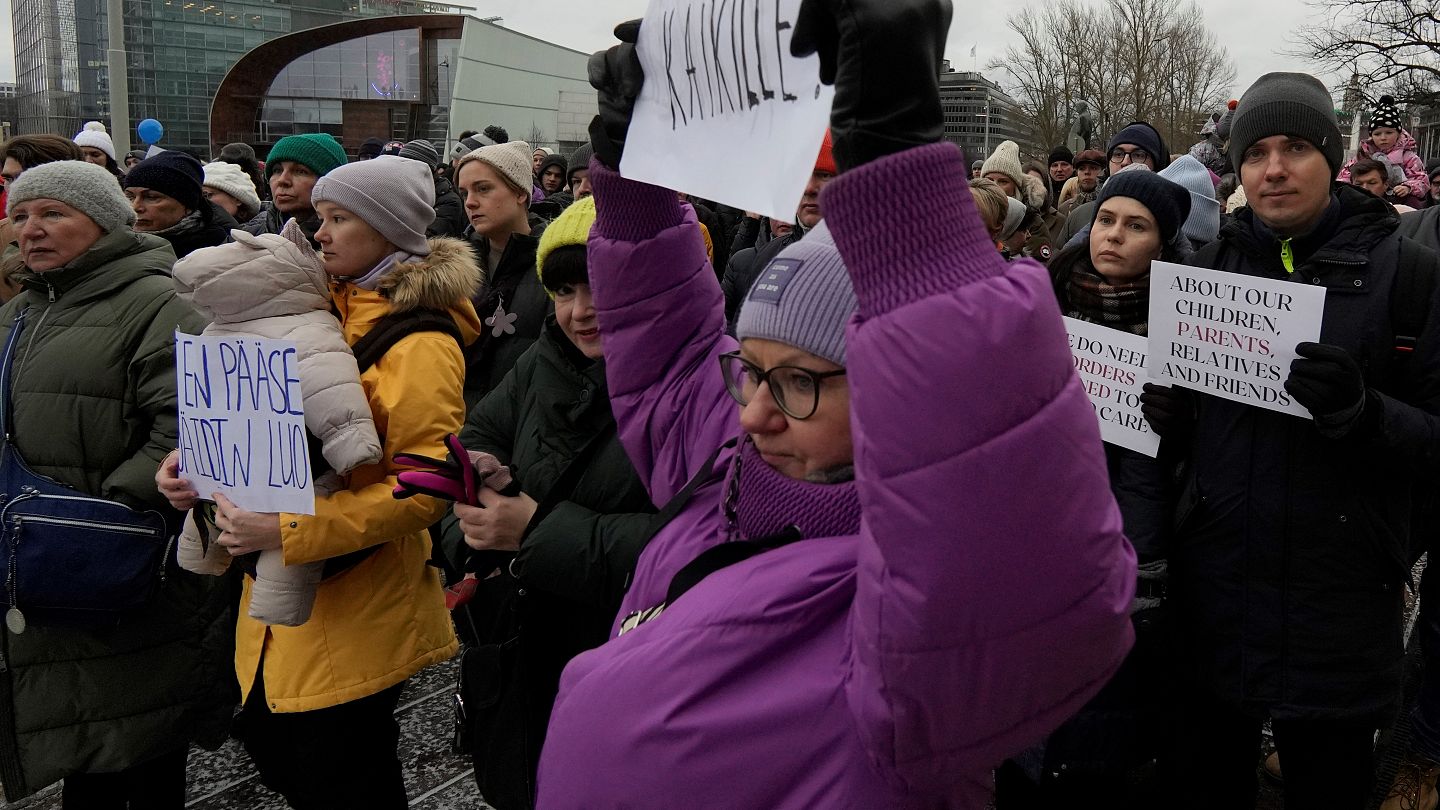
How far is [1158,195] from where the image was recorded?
276 centimetres

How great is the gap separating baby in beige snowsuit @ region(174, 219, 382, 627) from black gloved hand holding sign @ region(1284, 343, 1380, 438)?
6.74 ft

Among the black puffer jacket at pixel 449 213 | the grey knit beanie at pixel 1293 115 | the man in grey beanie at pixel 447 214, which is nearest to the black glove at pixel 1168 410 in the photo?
the grey knit beanie at pixel 1293 115

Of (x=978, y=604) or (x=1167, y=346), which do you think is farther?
(x=1167, y=346)

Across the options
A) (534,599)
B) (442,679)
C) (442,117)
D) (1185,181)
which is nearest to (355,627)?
(534,599)

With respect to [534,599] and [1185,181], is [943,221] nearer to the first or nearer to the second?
[534,599]

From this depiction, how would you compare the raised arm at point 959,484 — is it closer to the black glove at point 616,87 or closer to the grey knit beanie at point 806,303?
the grey knit beanie at point 806,303

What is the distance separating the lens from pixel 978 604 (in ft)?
2.93

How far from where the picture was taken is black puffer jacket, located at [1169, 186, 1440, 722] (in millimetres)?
2281

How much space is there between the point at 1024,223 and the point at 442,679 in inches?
169

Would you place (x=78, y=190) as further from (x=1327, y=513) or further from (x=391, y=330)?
(x=1327, y=513)

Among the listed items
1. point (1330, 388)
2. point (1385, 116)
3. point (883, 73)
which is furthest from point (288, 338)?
point (1385, 116)

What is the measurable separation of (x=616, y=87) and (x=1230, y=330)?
160 centimetres

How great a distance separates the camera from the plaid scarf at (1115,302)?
2750mm

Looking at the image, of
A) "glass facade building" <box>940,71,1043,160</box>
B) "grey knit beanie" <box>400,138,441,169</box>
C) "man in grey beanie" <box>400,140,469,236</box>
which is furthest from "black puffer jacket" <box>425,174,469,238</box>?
"glass facade building" <box>940,71,1043,160</box>
